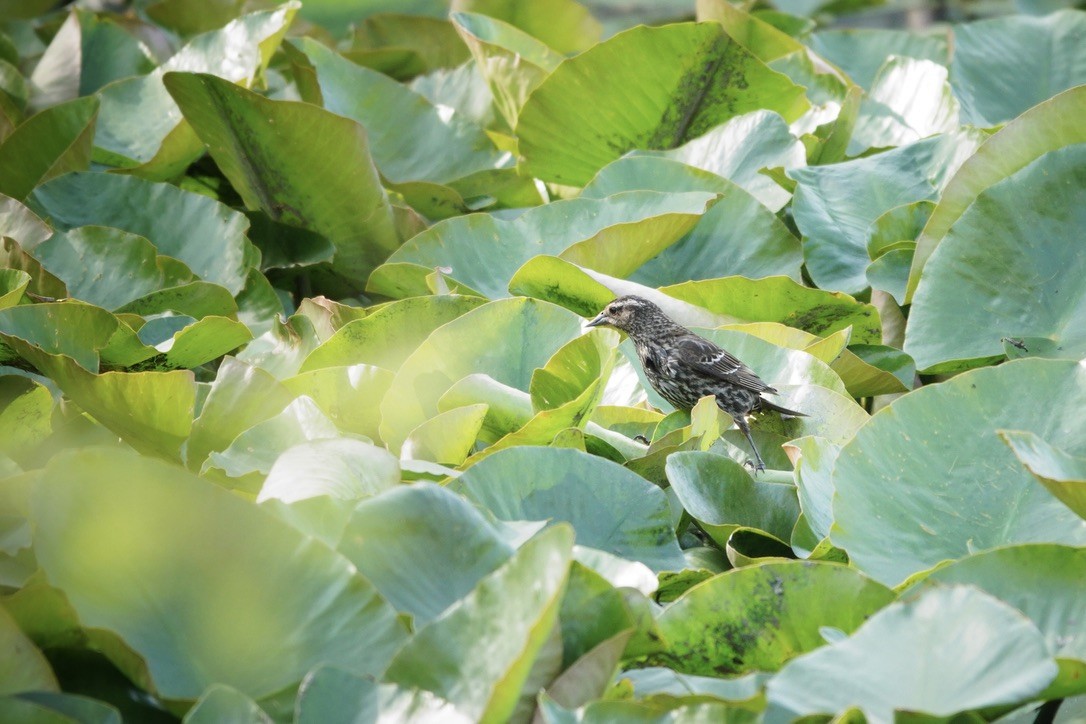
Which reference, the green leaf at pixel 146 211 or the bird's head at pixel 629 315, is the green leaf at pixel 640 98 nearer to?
the bird's head at pixel 629 315

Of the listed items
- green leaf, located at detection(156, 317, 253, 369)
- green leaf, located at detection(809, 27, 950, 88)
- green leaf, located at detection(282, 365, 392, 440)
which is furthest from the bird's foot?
green leaf, located at detection(809, 27, 950, 88)

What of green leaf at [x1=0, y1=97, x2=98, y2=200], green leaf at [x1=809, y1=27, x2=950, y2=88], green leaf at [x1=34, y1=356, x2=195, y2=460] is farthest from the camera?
green leaf at [x1=809, y1=27, x2=950, y2=88]

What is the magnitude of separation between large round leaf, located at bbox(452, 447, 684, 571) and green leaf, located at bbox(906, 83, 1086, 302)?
685 mm

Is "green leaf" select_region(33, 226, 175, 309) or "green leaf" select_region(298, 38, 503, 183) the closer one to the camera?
"green leaf" select_region(33, 226, 175, 309)

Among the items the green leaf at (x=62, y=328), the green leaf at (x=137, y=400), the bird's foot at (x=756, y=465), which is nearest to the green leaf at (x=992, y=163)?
the bird's foot at (x=756, y=465)

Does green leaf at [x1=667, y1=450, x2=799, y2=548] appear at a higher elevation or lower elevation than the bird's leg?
higher

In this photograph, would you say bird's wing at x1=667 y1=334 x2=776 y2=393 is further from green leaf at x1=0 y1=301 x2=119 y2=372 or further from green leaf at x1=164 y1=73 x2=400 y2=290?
green leaf at x1=0 y1=301 x2=119 y2=372

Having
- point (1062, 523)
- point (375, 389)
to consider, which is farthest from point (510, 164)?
point (1062, 523)

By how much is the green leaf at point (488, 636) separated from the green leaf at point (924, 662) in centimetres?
21

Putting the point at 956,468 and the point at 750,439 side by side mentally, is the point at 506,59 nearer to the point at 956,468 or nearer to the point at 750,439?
the point at 750,439

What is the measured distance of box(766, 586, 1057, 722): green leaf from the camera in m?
0.95

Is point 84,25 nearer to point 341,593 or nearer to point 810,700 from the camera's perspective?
point 341,593

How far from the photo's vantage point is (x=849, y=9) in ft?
15.1

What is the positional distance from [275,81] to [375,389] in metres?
1.57
